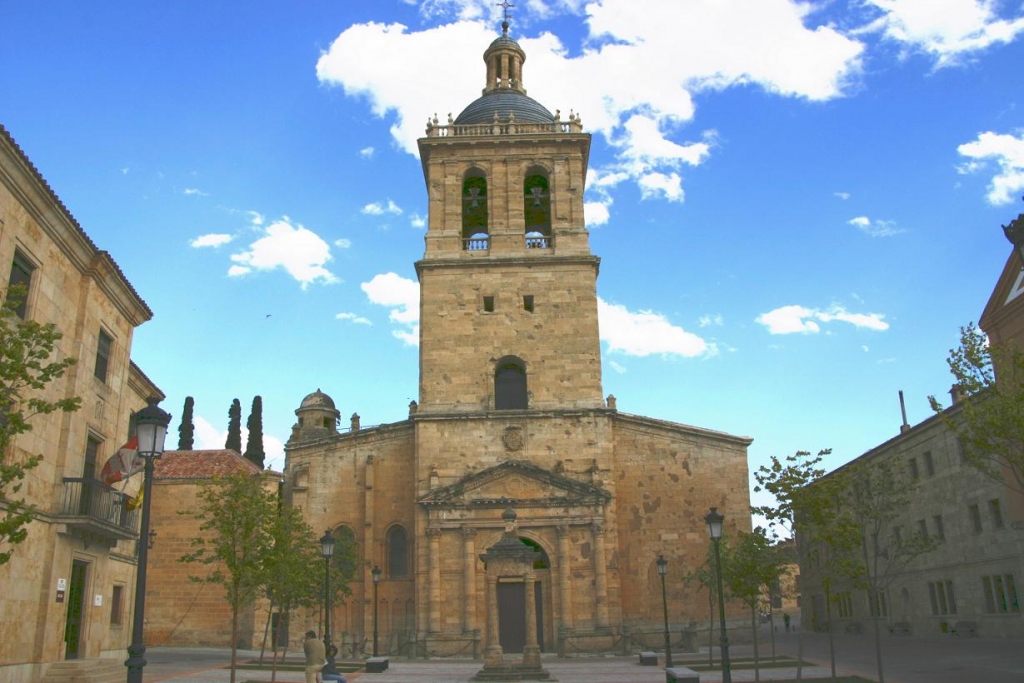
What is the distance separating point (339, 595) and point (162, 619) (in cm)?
1006

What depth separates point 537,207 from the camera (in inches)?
1603

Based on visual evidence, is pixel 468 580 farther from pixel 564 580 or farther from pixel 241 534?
pixel 241 534

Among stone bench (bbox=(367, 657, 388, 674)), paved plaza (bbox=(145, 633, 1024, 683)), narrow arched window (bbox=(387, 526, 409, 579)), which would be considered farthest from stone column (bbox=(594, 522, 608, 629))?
stone bench (bbox=(367, 657, 388, 674))

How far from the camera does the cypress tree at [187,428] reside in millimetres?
61500

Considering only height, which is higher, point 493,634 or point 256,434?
point 256,434

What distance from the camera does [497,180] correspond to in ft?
129

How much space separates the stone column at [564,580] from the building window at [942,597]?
15.7 m

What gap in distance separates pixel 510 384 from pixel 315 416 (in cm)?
1641

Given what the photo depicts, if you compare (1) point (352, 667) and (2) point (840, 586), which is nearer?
(1) point (352, 667)

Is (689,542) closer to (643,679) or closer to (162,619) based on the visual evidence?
(643,679)

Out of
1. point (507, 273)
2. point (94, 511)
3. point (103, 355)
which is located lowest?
point (94, 511)

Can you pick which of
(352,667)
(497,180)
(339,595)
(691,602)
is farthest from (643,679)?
(497,180)

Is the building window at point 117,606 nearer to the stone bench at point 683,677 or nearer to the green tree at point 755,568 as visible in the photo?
the stone bench at point 683,677

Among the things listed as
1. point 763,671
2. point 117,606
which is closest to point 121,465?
point 117,606
